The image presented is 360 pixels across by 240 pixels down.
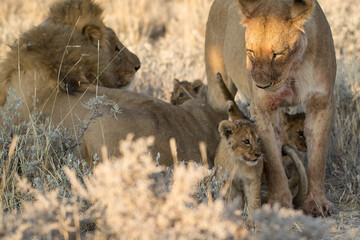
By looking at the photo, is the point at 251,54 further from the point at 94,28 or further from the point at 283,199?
the point at 94,28

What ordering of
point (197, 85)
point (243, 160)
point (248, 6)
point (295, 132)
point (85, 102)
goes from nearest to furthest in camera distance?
1. point (248, 6)
2. point (243, 160)
3. point (85, 102)
4. point (295, 132)
5. point (197, 85)

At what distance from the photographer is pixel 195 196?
145 inches

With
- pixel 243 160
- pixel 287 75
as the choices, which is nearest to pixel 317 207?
pixel 243 160

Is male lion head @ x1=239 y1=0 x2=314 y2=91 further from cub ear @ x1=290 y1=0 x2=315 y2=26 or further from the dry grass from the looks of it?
the dry grass

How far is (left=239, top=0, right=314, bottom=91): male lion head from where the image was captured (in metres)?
3.56

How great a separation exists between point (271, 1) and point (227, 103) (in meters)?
1.07

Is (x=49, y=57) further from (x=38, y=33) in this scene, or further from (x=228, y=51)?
(x=228, y=51)

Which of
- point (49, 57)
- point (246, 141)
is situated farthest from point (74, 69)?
point (246, 141)

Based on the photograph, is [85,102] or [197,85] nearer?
[85,102]

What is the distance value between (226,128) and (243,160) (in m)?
0.27

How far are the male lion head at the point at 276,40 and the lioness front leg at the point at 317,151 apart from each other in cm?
53

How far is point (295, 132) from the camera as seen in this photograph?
15.9 ft

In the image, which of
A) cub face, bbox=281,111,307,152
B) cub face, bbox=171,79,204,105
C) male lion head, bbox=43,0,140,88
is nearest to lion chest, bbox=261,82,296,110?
cub face, bbox=281,111,307,152

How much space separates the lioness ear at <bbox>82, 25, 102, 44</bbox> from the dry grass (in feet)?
2.49
